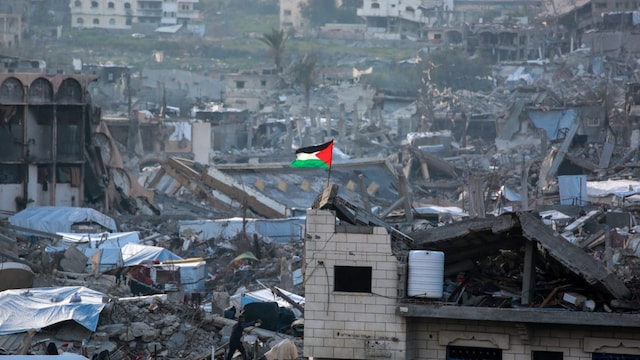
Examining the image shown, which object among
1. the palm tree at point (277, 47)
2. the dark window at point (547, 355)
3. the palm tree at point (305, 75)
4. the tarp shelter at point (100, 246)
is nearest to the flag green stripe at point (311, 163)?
the dark window at point (547, 355)

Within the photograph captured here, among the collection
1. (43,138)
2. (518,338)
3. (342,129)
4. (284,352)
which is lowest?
(342,129)

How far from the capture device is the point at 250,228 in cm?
3959

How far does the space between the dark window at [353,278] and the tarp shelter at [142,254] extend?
16.1 m

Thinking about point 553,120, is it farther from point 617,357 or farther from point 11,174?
point 617,357

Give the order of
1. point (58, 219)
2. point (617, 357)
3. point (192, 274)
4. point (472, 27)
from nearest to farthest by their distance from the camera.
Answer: point (617, 357), point (192, 274), point (58, 219), point (472, 27)

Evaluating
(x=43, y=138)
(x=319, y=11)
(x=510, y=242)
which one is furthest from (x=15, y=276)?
(x=319, y=11)

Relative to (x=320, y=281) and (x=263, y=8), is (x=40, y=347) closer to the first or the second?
(x=320, y=281)

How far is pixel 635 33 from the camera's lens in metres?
83.0

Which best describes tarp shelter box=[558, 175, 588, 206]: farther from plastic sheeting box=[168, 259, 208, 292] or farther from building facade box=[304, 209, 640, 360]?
building facade box=[304, 209, 640, 360]

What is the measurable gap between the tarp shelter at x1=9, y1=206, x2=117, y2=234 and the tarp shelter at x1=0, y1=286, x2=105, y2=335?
14.7 meters

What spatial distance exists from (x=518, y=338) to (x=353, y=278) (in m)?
1.76

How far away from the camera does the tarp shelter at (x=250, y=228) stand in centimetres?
3912

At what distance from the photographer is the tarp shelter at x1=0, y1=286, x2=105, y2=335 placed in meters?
22.9

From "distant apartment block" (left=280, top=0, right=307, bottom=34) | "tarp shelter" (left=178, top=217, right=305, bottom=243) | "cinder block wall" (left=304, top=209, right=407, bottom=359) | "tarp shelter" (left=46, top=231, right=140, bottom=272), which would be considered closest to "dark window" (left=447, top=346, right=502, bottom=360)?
"cinder block wall" (left=304, top=209, right=407, bottom=359)
